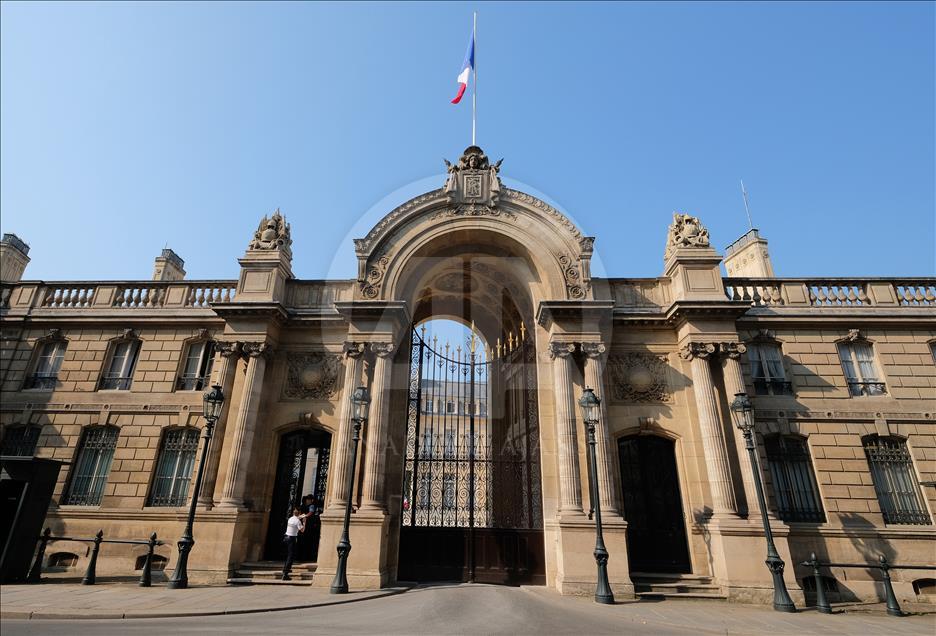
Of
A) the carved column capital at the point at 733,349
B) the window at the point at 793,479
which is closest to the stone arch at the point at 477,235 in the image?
the carved column capital at the point at 733,349

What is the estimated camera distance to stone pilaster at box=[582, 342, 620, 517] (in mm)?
13578

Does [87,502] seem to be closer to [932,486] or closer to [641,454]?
[641,454]

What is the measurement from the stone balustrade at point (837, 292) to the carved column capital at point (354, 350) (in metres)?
13.1

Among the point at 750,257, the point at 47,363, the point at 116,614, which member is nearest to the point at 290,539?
the point at 116,614

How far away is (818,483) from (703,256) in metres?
8.02

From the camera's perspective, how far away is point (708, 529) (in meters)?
13.8

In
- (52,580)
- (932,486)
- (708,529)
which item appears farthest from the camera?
(932,486)

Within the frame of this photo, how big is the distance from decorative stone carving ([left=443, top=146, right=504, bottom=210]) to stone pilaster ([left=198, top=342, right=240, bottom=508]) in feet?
29.4

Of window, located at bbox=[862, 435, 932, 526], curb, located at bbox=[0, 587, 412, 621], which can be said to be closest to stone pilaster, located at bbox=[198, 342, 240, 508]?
curb, located at bbox=[0, 587, 412, 621]

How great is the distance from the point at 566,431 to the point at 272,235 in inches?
492

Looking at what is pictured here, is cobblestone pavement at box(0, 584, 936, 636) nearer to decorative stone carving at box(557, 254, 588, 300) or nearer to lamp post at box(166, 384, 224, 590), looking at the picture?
lamp post at box(166, 384, 224, 590)

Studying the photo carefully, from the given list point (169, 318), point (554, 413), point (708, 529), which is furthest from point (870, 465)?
point (169, 318)

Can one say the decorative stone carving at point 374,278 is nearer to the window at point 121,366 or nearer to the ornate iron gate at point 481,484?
the ornate iron gate at point 481,484

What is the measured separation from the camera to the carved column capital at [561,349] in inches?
598
